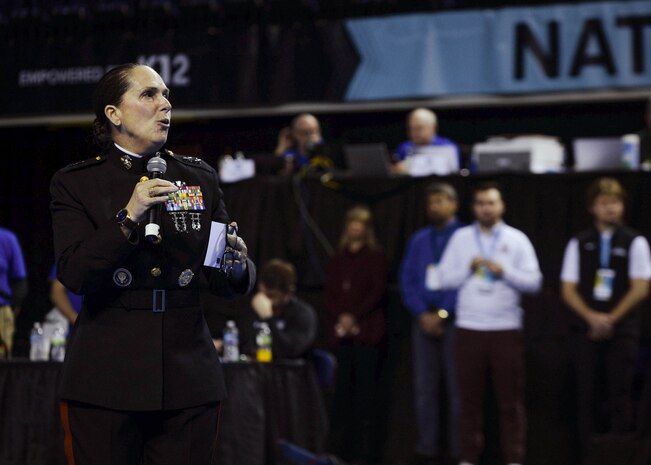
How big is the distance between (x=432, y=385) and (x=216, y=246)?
4459 mm

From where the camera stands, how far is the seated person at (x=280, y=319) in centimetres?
585

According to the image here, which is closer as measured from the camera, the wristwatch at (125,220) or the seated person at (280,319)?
the wristwatch at (125,220)

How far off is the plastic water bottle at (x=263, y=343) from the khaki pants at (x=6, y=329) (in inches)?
63.6

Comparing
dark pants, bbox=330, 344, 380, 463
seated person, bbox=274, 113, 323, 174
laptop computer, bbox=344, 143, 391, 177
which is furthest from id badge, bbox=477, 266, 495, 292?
seated person, bbox=274, 113, 323, 174

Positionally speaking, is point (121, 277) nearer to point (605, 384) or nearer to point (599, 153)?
point (605, 384)

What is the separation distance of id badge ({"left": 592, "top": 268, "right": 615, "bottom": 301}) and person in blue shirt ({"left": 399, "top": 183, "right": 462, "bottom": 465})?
0.90 metres

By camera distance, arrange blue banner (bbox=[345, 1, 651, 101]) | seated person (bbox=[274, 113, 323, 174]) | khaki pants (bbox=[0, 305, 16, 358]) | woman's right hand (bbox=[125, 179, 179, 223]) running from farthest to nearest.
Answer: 1. blue banner (bbox=[345, 1, 651, 101])
2. seated person (bbox=[274, 113, 323, 174])
3. khaki pants (bbox=[0, 305, 16, 358])
4. woman's right hand (bbox=[125, 179, 179, 223])

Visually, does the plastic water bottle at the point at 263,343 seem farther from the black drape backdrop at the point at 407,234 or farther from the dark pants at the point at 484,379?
the black drape backdrop at the point at 407,234

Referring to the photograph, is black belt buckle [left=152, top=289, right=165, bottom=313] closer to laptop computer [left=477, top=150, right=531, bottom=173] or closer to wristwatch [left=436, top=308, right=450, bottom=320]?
wristwatch [left=436, top=308, right=450, bottom=320]

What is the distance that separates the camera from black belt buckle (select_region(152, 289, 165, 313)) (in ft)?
7.18

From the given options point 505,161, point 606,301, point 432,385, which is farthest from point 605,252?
point 432,385

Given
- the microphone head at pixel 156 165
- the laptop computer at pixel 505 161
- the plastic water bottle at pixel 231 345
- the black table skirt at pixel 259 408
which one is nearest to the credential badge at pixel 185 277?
the microphone head at pixel 156 165

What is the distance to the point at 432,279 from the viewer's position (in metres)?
6.52

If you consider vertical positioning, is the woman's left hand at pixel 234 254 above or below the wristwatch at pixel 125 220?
below
